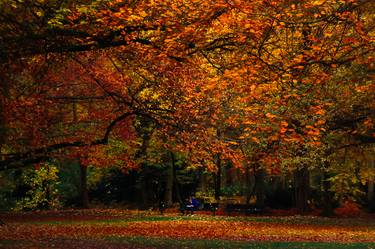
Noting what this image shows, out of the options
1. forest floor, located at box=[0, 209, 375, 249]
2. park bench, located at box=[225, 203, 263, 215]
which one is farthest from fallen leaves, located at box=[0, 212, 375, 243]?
park bench, located at box=[225, 203, 263, 215]

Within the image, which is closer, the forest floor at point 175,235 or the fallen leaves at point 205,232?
the forest floor at point 175,235

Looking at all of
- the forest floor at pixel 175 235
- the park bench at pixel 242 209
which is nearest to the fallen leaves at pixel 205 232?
the forest floor at pixel 175 235

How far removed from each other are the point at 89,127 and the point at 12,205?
35.5 feet

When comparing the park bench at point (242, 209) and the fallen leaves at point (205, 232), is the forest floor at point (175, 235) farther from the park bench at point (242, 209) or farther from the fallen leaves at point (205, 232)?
the park bench at point (242, 209)

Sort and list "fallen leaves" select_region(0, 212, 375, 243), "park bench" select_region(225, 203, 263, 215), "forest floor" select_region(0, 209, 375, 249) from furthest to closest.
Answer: "park bench" select_region(225, 203, 263, 215), "fallen leaves" select_region(0, 212, 375, 243), "forest floor" select_region(0, 209, 375, 249)

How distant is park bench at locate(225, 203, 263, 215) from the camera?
42031 mm

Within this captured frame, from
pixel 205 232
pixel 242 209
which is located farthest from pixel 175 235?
pixel 242 209

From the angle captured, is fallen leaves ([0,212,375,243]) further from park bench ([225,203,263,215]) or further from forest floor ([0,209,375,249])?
park bench ([225,203,263,215])

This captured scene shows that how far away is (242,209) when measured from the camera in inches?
1745

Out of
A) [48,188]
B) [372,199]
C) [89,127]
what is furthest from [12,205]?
[372,199]

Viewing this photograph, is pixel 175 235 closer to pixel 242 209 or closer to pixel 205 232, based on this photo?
pixel 205 232

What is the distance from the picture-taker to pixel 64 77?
31.9 m

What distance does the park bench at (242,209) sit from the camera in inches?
1655

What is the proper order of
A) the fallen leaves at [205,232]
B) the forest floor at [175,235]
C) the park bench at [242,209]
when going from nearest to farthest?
the forest floor at [175,235] < the fallen leaves at [205,232] < the park bench at [242,209]
